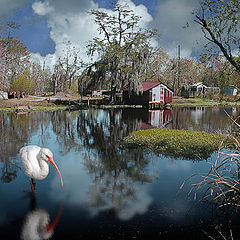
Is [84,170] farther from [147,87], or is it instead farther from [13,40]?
[13,40]

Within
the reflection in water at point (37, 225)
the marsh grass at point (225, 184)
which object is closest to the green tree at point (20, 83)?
the reflection in water at point (37, 225)

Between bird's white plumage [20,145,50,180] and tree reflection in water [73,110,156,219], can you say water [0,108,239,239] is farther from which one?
bird's white plumage [20,145,50,180]

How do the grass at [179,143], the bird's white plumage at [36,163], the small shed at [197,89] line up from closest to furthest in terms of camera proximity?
the bird's white plumage at [36,163] < the grass at [179,143] < the small shed at [197,89]

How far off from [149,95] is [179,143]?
3091 cm

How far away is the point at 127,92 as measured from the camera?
45625 mm

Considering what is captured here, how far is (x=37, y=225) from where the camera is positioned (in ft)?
18.4

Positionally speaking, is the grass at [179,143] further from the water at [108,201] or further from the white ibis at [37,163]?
the white ibis at [37,163]

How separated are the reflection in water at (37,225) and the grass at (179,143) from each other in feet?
22.0

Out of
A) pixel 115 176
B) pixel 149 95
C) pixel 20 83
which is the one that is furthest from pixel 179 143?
pixel 20 83

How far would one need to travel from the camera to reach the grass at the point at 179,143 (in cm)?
1133

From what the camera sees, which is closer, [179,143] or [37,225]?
[37,225]

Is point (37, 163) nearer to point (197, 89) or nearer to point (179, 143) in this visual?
point (179, 143)

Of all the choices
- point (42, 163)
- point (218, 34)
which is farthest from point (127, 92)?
point (42, 163)

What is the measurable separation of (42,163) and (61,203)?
1.20m
